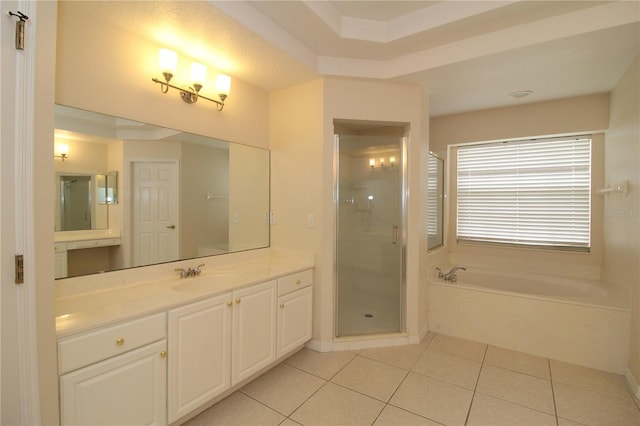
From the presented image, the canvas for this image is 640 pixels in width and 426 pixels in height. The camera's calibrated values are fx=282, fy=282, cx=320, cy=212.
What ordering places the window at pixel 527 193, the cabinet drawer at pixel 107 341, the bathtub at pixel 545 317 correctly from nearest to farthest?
the cabinet drawer at pixel 107 341
the bathtub at pixel 545 317
the window at pixel 527 193

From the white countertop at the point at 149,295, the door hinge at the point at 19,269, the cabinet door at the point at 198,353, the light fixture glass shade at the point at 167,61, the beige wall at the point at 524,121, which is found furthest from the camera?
the beige wall at the point at 524,121

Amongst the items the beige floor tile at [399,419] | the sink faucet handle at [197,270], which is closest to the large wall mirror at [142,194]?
the sink faucet handle at [197,270]

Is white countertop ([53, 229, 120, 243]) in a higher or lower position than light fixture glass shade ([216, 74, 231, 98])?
lower

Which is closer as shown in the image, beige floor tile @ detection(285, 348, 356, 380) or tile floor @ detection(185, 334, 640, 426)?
tile floor @ detection(185, 334, 640, 426)

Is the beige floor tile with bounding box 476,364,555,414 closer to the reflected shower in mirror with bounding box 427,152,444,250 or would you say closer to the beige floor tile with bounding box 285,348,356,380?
the beige floor tile with bounding box 285,348,356,380

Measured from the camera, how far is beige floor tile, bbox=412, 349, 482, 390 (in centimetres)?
A: 219

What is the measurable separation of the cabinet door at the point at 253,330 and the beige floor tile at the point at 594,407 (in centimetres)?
200

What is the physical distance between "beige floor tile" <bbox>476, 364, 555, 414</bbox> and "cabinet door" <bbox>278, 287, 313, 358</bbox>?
1.40 meters

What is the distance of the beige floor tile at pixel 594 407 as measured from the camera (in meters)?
1.77

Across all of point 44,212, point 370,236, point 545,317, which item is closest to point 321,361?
point 370,236

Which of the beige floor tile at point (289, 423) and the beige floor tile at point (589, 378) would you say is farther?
the beige floor tile at point (589, 378)

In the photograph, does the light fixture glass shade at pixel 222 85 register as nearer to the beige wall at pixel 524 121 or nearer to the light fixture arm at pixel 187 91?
the light fixture arm at pixel 187 91

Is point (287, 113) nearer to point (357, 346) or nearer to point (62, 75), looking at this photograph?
point (62, 75)

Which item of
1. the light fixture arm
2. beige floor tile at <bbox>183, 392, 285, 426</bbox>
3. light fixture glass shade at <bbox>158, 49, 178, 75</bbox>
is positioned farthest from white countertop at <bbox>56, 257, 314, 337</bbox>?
light fixture glass shade at <bbox>158, 49, 178, 75</bbox>
